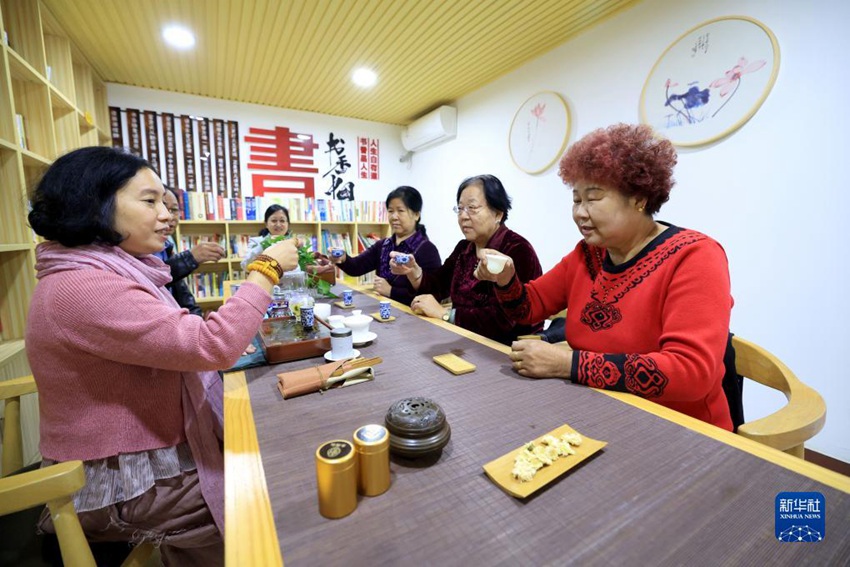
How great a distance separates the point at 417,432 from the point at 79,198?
1.01 m

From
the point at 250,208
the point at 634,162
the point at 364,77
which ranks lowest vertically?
the point at 634,162

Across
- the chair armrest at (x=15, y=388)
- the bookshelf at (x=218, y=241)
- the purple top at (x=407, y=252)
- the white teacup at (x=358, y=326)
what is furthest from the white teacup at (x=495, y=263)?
the bookshelf at (x=218, y=241)

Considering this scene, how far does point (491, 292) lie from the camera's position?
1807 millimetres

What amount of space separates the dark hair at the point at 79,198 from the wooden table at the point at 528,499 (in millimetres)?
575

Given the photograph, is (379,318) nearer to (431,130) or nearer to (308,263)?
(308,263)

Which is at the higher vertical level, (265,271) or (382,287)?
(265,271)

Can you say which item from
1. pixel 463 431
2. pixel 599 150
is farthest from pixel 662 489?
pixel 599 150

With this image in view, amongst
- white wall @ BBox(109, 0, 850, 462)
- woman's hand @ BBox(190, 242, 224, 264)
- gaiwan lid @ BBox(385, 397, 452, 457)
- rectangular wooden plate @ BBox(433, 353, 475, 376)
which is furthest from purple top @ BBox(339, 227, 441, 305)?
gaiwan lid @ BBox(385, 397, 452, 457)

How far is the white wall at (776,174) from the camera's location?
1752 millimetres

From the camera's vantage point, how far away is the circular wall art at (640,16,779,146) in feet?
6.37

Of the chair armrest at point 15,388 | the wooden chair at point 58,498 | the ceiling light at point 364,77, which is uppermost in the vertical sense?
the ceiling light at point 364,77

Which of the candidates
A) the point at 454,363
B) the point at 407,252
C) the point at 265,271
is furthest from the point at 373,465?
→ the point at 407,252

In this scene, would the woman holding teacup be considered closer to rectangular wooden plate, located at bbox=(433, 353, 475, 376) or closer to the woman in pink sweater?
rectangular wooden plate, located at bbox=(433, 353, 475, 376)

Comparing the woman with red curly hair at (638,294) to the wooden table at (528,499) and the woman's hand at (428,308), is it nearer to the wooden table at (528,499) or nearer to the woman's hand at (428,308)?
the wooden table at (528,499)
